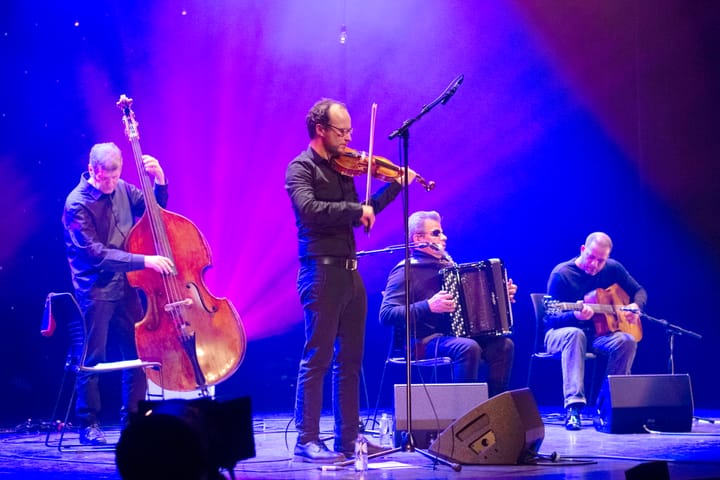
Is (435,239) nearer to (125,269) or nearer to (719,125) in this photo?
(125,269)

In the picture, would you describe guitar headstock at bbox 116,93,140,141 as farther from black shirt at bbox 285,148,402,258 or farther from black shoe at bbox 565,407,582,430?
black shoe at bbox 565,407,582,430

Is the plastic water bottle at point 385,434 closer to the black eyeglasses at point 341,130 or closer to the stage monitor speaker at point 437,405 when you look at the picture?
the stage monitor speaker at point 437,405

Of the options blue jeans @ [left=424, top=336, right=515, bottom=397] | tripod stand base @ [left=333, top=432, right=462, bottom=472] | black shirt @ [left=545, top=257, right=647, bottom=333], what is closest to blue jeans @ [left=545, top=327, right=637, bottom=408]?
black shirt @ [left=545, top=257, right=647, bottom=333]

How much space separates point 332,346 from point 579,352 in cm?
248

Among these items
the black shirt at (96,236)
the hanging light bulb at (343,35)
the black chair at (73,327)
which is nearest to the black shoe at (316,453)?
the black chair at (73,327)

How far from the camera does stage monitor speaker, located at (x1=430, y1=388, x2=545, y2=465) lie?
13.6 ft

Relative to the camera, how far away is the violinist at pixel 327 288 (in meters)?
4.40

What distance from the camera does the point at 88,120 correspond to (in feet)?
21.8

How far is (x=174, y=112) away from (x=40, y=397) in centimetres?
230

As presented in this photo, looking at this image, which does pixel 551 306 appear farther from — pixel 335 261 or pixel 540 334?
pixel 335 261

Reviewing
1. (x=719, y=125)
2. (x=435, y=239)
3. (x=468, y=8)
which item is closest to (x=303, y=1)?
(x=468, y=8)

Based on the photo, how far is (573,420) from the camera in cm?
606

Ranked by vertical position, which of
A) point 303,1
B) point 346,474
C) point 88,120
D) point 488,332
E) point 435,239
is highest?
point 303,1

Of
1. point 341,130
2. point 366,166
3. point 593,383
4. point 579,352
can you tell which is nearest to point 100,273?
point 341,130
